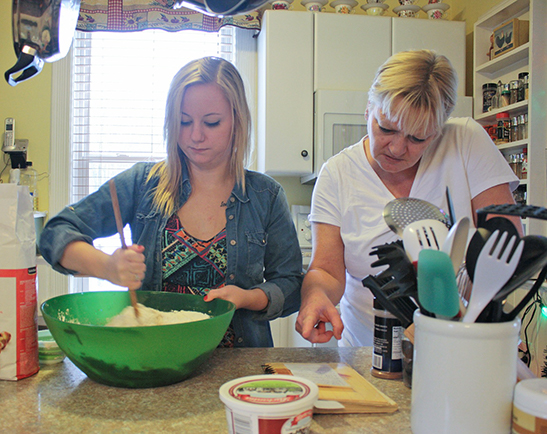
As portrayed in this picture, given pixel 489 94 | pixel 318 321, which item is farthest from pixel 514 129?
pixel 318 321

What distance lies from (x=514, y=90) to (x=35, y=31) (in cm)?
234

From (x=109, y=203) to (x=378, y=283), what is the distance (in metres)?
0.65

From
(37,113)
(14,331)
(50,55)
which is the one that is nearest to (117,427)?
(14,331)

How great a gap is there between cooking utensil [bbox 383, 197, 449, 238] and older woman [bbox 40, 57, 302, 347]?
413 mm

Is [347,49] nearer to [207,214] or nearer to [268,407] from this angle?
[207,214]

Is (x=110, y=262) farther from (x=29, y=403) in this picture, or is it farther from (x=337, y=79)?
(x=337, y=79)

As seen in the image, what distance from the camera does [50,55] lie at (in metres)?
0.77

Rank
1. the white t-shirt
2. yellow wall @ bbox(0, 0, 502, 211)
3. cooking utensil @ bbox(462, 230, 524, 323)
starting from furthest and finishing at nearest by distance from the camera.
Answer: yellow wall @ bbox(0, 0, 502, 211), the white t-shirt, cooking utensil @ bbox(462, 230, 524, 323)

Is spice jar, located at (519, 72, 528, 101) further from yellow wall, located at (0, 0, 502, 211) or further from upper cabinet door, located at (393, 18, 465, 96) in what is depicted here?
yellow wall, located at (0, 0, 502, 211)

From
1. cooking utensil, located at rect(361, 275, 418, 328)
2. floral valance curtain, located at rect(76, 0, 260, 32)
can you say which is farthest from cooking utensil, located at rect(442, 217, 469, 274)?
floral valance curtain, located at rect(76, 0, 260, 32)

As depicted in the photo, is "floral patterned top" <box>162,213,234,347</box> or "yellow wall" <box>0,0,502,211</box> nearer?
"floral patterned top" <box>162,213,234,347</box>

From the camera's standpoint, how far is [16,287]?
2.56 ft

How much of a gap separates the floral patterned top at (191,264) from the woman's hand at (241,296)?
128mm

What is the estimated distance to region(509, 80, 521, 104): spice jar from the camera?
243cm
